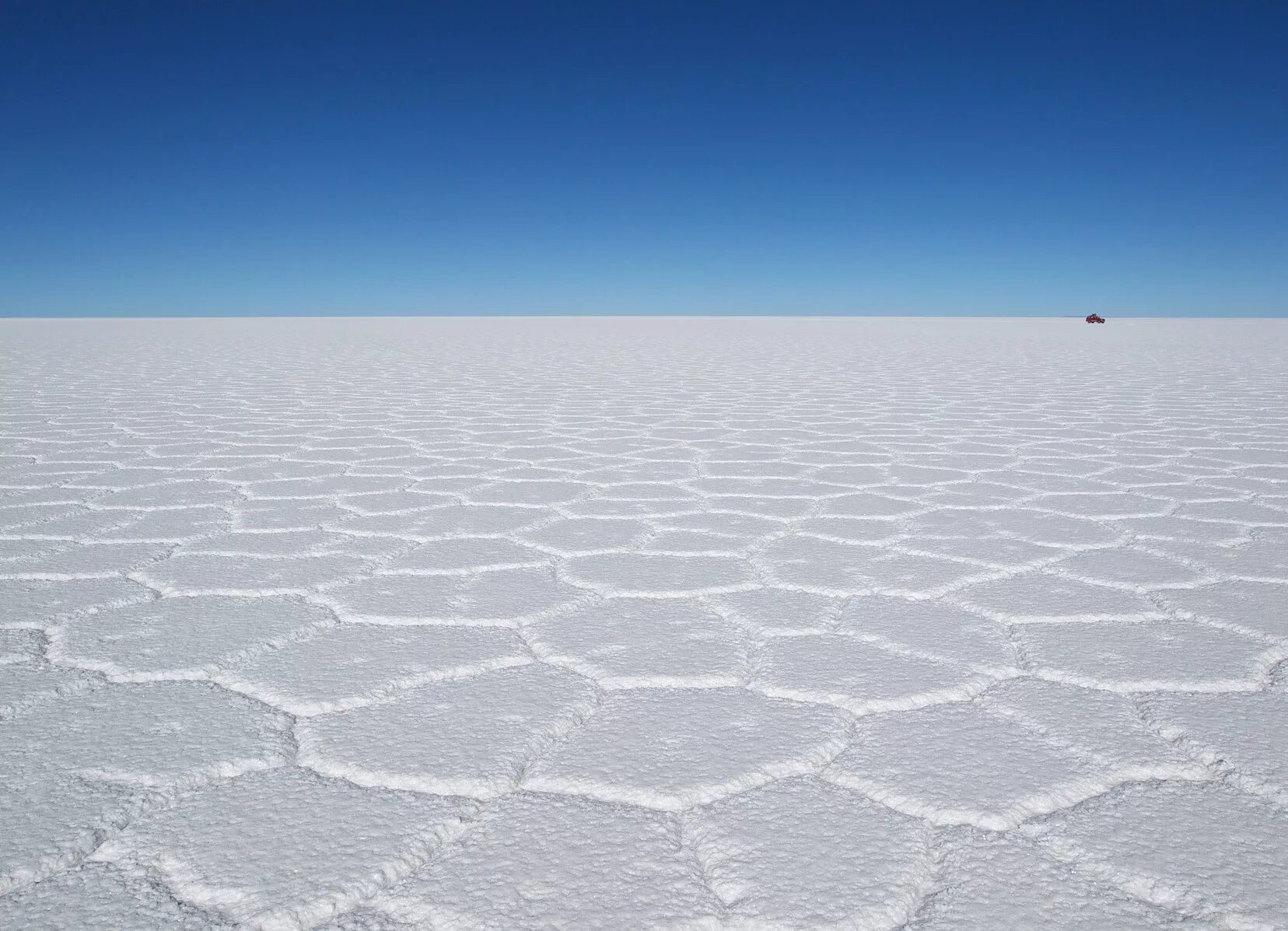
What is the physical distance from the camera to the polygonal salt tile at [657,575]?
1.80m

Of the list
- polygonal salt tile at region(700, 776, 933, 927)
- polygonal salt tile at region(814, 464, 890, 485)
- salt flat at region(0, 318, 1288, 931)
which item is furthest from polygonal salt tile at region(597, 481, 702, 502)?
polygonal salt tile at region(700, 776, 933, 927)

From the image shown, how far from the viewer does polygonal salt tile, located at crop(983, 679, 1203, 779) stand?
3.57ft

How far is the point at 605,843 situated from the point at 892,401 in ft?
16.1

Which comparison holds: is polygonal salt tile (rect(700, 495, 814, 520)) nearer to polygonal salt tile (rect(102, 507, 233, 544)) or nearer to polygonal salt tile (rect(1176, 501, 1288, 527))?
polygonal salt tile (rect(1176, 501, 1288, 527))

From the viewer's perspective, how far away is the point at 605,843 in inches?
36.9

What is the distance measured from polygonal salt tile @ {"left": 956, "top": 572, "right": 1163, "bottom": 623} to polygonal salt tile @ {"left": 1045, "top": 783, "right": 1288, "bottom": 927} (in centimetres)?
61

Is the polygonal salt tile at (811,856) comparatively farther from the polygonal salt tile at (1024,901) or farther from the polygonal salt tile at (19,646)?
the polygonal salt tile at (19,646)

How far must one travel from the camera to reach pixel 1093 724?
1.20 m

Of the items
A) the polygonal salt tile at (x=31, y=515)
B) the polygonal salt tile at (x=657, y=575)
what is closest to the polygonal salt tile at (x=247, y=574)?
the polygonal salt tile at (x=657, y=575)

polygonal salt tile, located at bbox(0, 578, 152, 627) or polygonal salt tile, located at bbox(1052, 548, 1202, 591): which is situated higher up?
polygonal salt tile, located at bbox(1052, 548, 1202, 591)

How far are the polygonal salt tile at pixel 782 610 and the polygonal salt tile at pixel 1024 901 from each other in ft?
2.18

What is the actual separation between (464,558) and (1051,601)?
120cm

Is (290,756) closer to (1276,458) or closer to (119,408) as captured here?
(1276,458)

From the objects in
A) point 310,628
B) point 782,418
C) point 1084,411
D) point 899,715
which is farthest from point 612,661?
point 1084,411
